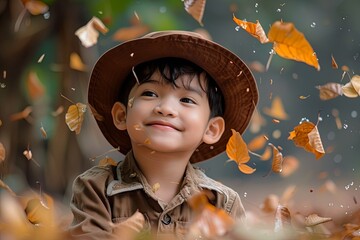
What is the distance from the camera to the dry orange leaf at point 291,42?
2104 mm

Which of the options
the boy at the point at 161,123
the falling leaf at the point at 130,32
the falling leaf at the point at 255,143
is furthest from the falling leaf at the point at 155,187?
the falling leaf at the point at 255,143

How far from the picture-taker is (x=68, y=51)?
12.5ft

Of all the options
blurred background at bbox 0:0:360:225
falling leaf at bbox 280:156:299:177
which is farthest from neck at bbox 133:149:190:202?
falling leaf at bbox 280:156:299:177

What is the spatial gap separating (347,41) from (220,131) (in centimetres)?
271

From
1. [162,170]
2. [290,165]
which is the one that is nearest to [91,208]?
[162,170]

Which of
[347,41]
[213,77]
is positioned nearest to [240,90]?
[213,77]

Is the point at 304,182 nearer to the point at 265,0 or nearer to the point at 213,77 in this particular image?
the point at 265,0

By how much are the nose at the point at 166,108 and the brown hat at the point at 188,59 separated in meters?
0.15

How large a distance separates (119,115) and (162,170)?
0.22 meters

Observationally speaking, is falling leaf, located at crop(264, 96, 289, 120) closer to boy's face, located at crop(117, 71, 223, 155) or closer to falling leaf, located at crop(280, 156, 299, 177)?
falling leaf, located at crop(280, 156, 299, 177)

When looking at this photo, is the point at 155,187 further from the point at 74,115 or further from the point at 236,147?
the point at 74,115

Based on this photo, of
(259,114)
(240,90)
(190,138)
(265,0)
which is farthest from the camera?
→ (265,0)

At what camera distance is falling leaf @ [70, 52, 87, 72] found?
3.77 m

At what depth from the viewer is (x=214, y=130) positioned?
2266mm
